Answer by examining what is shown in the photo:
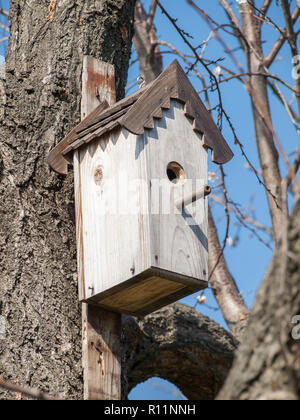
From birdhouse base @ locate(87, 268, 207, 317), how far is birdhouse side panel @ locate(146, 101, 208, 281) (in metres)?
0.03

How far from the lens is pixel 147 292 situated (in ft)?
8.61

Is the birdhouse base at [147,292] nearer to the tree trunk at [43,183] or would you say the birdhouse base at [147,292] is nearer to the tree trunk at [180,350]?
the tree trunk at [43,183]

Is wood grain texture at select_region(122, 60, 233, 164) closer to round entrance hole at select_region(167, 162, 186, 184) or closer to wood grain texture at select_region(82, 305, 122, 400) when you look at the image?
round entrance hole at select_region(167, 162, 186, 184)

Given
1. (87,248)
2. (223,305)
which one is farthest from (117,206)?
(223,305)

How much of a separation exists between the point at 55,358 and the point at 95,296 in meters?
0.25

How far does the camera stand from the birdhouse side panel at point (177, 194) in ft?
8.25

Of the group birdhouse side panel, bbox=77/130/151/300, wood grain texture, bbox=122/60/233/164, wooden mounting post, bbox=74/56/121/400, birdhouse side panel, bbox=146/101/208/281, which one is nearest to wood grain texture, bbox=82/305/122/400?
wooden mounting post, bbox=74/56/121/400

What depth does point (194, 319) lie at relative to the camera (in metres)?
4.30

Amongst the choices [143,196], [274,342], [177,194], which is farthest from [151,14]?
[274,342]

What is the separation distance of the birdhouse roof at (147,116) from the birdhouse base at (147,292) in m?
0.47

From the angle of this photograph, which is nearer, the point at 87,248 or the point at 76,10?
the point at 87,248

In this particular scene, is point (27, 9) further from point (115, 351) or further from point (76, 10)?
point (115, 351)

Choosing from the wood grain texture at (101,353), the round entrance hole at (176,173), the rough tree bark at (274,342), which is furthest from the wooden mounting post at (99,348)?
the rough tree bark at (274,342)

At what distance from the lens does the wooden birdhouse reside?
8.25 ft
